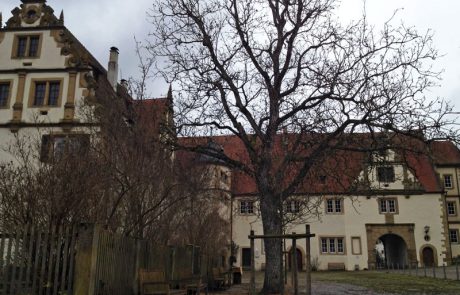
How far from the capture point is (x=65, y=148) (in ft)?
40.9

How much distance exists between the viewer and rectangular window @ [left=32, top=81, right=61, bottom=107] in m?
27.6

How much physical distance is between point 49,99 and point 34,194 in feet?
60.4

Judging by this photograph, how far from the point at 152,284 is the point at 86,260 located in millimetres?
3371

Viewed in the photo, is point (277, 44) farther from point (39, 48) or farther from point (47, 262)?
point (39, 48)

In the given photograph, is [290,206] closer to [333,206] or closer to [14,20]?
[14,20]

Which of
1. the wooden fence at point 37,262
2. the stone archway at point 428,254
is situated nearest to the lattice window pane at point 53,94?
the wooden fence at point 37,262

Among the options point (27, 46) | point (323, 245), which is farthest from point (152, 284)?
point (323, 245)

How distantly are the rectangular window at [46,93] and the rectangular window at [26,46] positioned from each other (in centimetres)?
194

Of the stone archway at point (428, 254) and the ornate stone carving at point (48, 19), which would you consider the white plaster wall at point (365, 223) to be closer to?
the stone archway at point (428, 254)

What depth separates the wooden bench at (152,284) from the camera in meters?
12.9

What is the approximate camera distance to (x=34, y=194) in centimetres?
1066

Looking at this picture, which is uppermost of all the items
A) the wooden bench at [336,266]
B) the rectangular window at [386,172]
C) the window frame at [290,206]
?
the rectangular window at [386,172]

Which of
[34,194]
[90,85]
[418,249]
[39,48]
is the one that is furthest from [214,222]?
[418,249]

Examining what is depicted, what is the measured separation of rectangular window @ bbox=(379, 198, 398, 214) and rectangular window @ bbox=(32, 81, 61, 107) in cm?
3266
